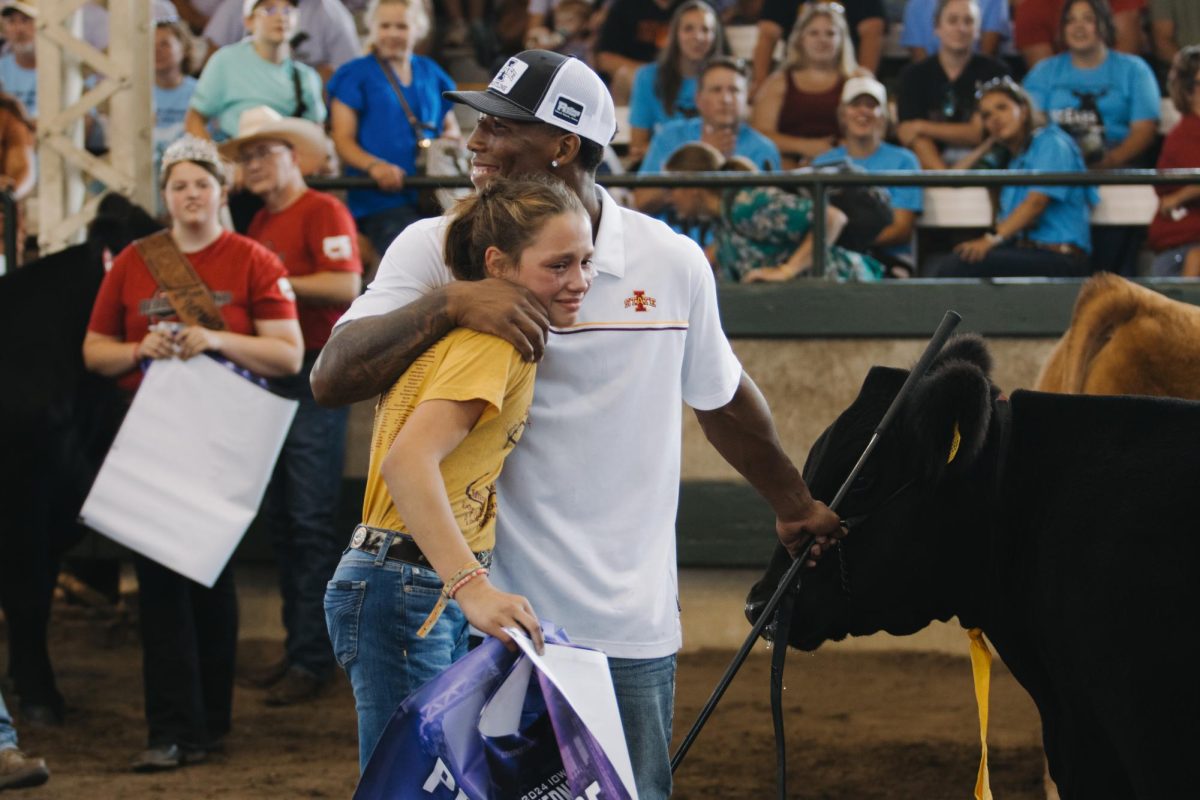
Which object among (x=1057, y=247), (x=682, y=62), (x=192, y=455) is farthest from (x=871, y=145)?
(x=192, y=455)

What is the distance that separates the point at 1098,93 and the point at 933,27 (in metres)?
1.20

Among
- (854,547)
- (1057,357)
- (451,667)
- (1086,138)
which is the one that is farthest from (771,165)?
(451,667)

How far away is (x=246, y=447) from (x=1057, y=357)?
285cm

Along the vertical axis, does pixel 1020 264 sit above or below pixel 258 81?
below

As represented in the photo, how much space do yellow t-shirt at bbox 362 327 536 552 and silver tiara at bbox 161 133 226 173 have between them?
10.4 ft

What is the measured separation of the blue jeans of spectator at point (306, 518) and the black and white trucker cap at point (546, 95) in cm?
356

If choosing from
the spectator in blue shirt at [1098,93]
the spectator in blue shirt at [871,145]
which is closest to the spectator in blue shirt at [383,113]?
the spectator in blue shirt at [871,145]

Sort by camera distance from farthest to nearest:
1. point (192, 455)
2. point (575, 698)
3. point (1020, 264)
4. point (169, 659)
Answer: point (1020, 264) < point (192, 455) < point (169, 659) < point (575, 698)

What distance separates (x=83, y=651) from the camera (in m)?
7.41

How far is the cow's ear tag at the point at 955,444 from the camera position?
3.29m

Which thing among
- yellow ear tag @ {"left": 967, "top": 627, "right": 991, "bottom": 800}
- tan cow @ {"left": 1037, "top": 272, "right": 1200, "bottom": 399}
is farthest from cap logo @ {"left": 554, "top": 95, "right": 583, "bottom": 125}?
tan cow @ {"left": 1037, "top": 272, "right": 1200, "bottom": 399}

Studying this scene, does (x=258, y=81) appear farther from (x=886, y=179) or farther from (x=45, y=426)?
(x=886, y=179)

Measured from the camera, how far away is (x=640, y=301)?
124 inches

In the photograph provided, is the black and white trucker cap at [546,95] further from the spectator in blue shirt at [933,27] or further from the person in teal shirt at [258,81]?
the spectator in blue shirt at [933,27]
